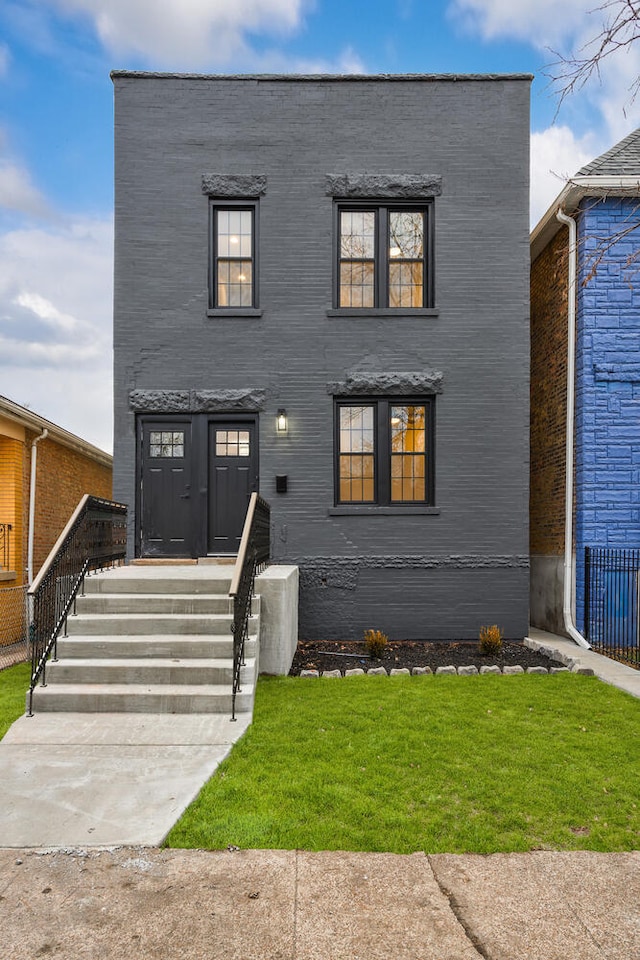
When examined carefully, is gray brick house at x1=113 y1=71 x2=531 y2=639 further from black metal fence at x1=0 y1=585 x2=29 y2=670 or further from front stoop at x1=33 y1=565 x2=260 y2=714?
black metal fence at x1=0 y1=585 x2=29 y2=670

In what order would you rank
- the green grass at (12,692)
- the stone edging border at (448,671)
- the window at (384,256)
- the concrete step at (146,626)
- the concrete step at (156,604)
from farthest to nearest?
the window at (384,256)
the stone edging border at (448,671)
the concrete step at (156,604)
the concrete step at (146,626)
the green grass at (12,692)

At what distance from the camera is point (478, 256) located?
9.29 metres

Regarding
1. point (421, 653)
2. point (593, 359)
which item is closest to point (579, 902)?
point (421, 653)

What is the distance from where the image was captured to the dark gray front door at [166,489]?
9047 mm

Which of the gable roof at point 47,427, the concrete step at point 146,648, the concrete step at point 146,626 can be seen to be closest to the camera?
the concrete step at point 146,648

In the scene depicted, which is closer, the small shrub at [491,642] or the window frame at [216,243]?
the small shrub at [491,642]

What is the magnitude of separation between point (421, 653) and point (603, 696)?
262cm

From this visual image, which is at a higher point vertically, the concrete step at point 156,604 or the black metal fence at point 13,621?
the concrete step at point 156,604

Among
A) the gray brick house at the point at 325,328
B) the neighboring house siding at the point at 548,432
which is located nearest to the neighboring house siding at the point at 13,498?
the gray brick house at the point at 325,328

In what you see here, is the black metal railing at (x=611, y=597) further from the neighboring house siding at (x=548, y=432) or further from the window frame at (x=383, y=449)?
the window frame at (x=383, y=449)

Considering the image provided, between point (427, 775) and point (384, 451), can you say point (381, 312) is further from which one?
point (427, 775)

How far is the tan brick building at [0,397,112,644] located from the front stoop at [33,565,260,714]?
3.94 metres

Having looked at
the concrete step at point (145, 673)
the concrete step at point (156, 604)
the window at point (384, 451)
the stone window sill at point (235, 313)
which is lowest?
the concrete step at point (145, 673)

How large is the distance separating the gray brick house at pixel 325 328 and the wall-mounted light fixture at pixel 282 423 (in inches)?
1.5
